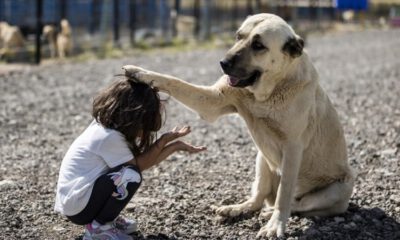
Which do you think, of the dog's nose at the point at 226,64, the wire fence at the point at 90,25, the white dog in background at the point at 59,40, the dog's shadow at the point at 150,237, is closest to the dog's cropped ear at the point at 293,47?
the dog's nose at the point at 226,64

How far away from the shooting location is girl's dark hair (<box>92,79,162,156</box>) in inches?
177

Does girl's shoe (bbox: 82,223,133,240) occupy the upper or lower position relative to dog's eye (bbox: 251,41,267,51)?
lower

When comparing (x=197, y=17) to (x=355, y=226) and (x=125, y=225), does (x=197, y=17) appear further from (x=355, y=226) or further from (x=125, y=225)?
(x=125, y=225)

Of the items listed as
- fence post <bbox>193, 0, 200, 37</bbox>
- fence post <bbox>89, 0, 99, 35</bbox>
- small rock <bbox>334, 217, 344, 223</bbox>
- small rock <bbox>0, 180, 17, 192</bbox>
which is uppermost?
small rock <bbox>334, 217, 344, 223</bbox>

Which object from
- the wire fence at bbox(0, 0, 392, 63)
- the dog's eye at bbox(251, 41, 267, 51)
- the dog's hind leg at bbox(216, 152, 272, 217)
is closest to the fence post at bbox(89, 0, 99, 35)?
the wire fence at bbox(0, 0, 392, 63)

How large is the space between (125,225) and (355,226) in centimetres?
165

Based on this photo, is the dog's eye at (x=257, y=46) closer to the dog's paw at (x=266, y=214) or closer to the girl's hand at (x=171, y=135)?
the girl's hand at (x=171, y=135)

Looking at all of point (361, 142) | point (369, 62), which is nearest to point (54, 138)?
point (361, 142)

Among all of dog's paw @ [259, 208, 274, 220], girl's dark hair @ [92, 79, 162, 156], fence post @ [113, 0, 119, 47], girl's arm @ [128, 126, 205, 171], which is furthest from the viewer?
fence post @ [113, 0, 119, 47]

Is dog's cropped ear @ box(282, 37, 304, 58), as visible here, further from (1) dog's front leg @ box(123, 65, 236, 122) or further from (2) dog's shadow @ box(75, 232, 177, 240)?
(2) dog's shadow @ box(75, 232, 177, 240)

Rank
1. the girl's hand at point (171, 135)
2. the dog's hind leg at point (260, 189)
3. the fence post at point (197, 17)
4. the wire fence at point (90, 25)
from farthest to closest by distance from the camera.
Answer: the fence post at point (197, 17), the wire fence at point (90, 25), the dog's hind leg at point (260, 189), the girl's hand at point (171, 135)

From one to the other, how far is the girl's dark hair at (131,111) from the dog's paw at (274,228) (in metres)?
1.01

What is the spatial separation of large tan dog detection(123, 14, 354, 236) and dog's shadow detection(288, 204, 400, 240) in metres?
0.11

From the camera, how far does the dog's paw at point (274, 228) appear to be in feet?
15.4
